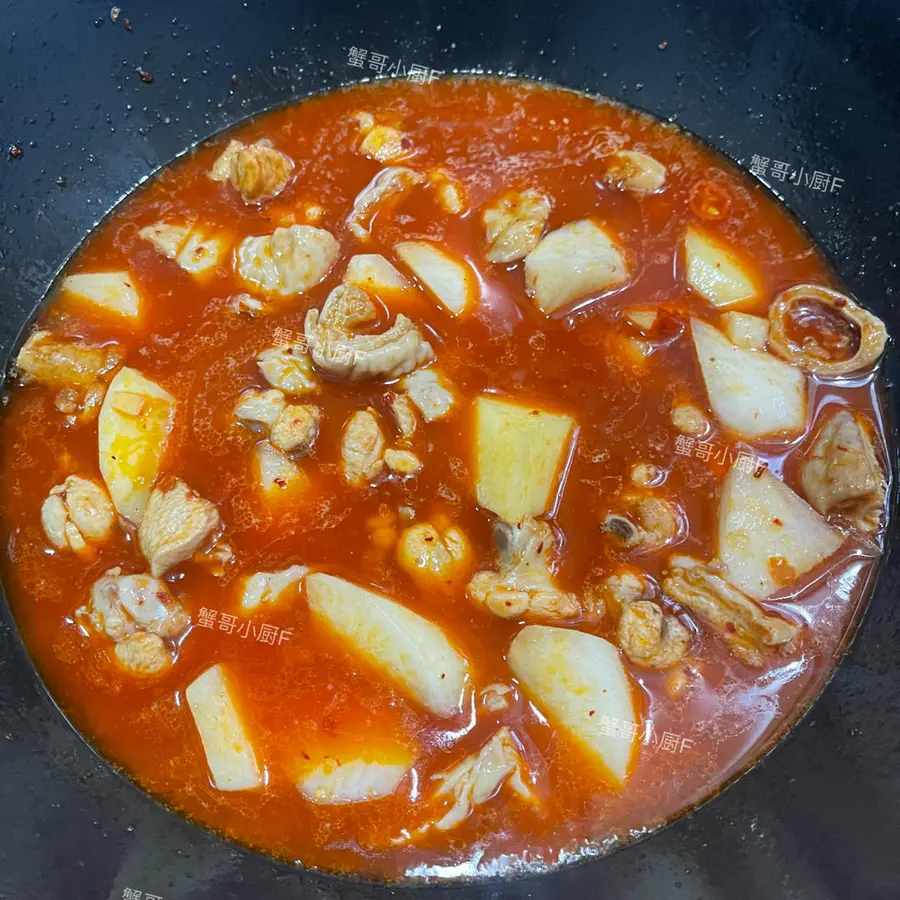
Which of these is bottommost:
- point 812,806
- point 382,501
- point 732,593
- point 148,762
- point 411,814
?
point 812,806

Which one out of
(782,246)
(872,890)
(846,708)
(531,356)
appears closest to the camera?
(872,890)

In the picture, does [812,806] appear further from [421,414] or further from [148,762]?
[148,762]

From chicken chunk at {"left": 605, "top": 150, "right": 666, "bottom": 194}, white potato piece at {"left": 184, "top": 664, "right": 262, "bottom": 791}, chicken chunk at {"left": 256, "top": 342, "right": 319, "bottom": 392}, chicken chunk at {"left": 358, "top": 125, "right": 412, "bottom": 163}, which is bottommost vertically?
white potato piece at {"left": 184, "top": 664, "right": 262, "bottom": 791}

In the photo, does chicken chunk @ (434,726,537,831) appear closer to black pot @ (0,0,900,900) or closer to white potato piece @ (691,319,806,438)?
→ black pot @ (0,0,900,900)

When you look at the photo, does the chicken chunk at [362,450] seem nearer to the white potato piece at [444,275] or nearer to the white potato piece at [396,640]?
the white potato piece at [396,640]

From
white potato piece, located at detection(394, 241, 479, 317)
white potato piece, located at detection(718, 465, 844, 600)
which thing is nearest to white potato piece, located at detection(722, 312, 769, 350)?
white potato piece, located at detection(718, 465, 844, 600)

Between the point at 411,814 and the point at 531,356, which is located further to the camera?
the point at 531,356

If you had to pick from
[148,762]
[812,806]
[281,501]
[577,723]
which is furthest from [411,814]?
[812,806]
